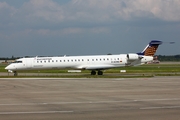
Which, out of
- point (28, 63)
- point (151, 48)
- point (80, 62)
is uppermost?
point (151, 48)

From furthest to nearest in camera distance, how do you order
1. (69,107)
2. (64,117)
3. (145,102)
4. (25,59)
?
(25,59) → (145,102) → (69,107) → (64,117)

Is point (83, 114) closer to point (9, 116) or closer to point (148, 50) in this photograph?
point (9, 116)

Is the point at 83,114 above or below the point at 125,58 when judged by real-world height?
below

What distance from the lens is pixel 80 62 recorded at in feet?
165

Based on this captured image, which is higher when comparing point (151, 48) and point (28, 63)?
point (151, 48)

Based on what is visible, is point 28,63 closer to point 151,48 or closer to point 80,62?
point 80,62

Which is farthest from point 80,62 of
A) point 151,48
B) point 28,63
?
point 151,48

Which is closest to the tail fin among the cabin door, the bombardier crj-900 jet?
the bombardier crj-900 jet

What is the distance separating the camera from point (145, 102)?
16.7 m

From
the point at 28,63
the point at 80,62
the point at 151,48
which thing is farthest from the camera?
the point at 151,48

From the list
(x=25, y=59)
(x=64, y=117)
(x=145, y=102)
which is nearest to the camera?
(x=64, y=117)

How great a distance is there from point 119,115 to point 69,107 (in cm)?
319

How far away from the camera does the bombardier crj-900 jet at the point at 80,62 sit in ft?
162

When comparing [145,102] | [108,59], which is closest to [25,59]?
[108,59]
